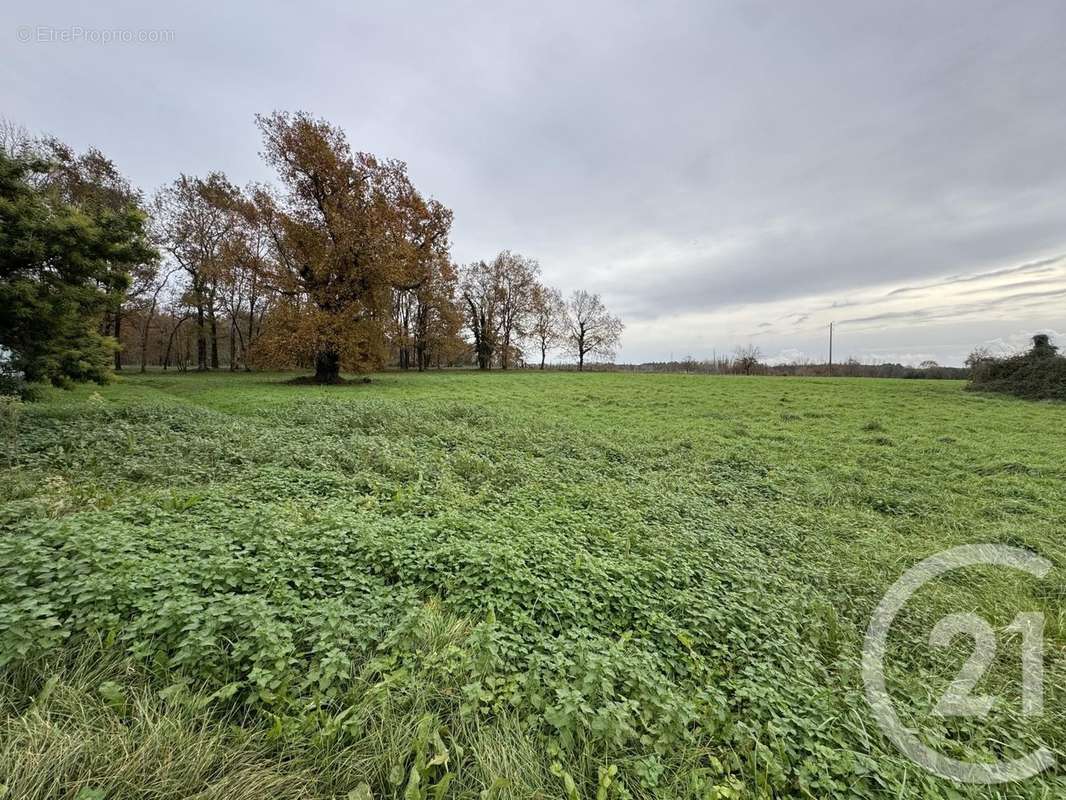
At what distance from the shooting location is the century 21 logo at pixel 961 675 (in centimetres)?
225

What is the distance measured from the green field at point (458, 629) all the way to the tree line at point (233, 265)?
107 inches

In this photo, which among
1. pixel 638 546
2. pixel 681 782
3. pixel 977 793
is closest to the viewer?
pixel 681 782

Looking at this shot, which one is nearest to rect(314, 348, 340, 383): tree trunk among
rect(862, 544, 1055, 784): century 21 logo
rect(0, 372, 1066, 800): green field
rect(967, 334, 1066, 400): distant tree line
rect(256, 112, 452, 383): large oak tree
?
rect(256, 112, 452, 383): large oak tree

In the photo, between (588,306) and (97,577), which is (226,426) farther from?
(588,306)

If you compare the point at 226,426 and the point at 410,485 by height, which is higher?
the point at 226,426

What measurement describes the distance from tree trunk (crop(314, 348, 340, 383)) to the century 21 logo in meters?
22.4

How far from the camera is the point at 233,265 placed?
72.8 feet

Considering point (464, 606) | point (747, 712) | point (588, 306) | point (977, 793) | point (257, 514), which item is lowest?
point (977, 793)

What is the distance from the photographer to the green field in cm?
187

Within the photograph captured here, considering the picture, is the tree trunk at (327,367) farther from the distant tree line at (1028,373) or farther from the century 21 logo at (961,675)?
the distant tree line at (1028,373)

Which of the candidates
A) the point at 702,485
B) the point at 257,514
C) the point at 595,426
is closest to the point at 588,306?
the point at 595,426

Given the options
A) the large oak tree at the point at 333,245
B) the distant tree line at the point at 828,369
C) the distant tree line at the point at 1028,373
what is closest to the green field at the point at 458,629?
the large oak tree at the point at 333,245

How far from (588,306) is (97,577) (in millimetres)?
56296

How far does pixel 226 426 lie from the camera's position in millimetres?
7777
